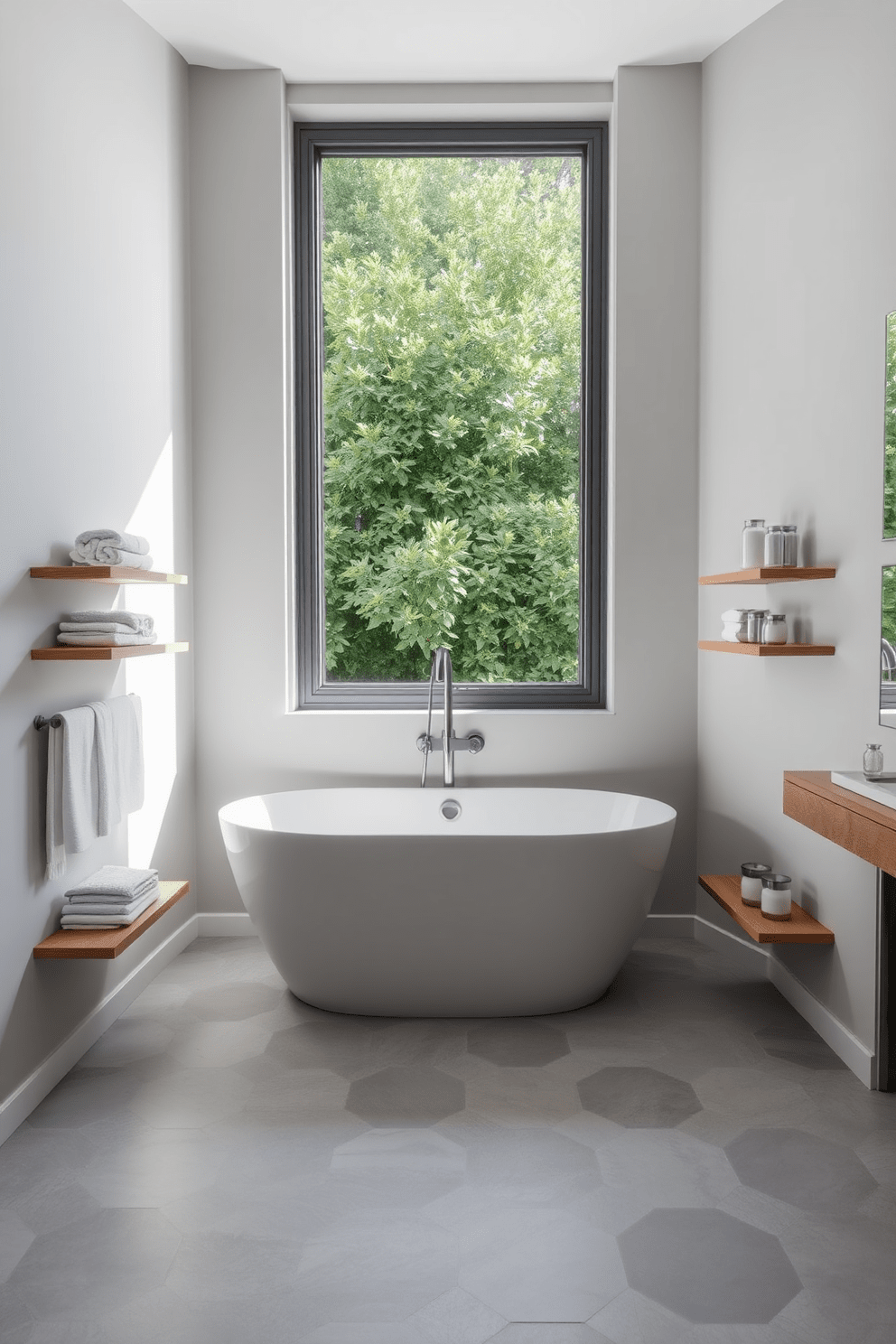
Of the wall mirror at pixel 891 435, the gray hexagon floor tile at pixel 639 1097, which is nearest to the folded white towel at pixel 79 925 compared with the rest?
the gray hexagon floor tile at pixel 639 1097

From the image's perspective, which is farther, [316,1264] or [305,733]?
[305,733]

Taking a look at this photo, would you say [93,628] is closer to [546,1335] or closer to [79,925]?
[79,925]

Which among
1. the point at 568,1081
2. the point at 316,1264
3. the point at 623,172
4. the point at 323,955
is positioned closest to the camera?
the point at 316,1264

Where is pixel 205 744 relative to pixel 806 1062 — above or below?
above

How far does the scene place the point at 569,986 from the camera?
9.67 ft

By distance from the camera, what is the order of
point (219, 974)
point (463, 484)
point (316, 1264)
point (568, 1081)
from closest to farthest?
1. point (316, 1264)
2. point (568, 1081)
3. point (219, 974)
4. point (463, 484)

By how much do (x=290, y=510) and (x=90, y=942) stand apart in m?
1.85

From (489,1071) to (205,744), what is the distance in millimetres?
1728

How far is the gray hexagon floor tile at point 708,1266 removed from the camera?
5.74 feet

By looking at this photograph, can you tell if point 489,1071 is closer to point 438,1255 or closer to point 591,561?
point 438,1255

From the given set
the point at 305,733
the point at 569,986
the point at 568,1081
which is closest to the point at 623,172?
the point at 305,733

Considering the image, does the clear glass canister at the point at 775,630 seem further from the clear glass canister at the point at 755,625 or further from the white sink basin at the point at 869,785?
the white sink basin at the point at 869,785

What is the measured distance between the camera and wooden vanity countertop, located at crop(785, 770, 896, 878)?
199 centimetres

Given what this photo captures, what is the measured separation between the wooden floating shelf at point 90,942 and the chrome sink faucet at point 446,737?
4.06 feet
